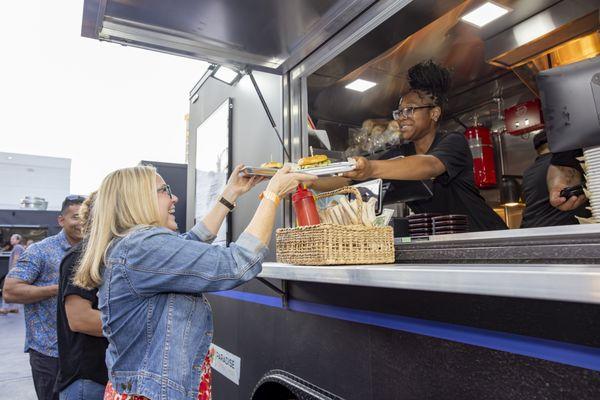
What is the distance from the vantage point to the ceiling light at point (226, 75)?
305cm

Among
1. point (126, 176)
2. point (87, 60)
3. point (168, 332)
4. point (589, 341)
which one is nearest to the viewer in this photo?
point (589, 341)

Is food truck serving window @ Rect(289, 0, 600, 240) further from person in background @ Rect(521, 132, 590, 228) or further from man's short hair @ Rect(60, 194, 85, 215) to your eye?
man's short hair @ Rect(60, 194, 85, 215)

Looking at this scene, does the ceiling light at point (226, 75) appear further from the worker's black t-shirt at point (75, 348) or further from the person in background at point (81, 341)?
the worker's black t-shirt at point (75, 348)

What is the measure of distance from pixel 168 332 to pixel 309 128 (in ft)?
5.10

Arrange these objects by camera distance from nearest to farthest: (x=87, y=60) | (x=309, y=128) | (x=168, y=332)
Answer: (x=168, y=332) → (x=309, y=128) → (x=87, y=60)

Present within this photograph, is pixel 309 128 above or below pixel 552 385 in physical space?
above

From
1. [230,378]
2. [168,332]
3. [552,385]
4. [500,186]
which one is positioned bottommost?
[230,378]

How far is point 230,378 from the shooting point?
2.88 meters

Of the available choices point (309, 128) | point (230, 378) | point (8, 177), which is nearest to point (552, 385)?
point (309, 128)

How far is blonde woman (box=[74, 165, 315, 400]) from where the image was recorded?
1.33 metres

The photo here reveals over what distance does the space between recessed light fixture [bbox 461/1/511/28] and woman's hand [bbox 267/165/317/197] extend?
6.86 feet

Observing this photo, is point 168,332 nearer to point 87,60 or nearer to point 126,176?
point 126,176

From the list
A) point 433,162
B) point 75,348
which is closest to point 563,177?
point 433,162

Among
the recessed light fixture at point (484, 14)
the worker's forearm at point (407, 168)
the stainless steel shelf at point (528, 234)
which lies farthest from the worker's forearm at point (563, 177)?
the recessed light fixture at point (484, 14)
